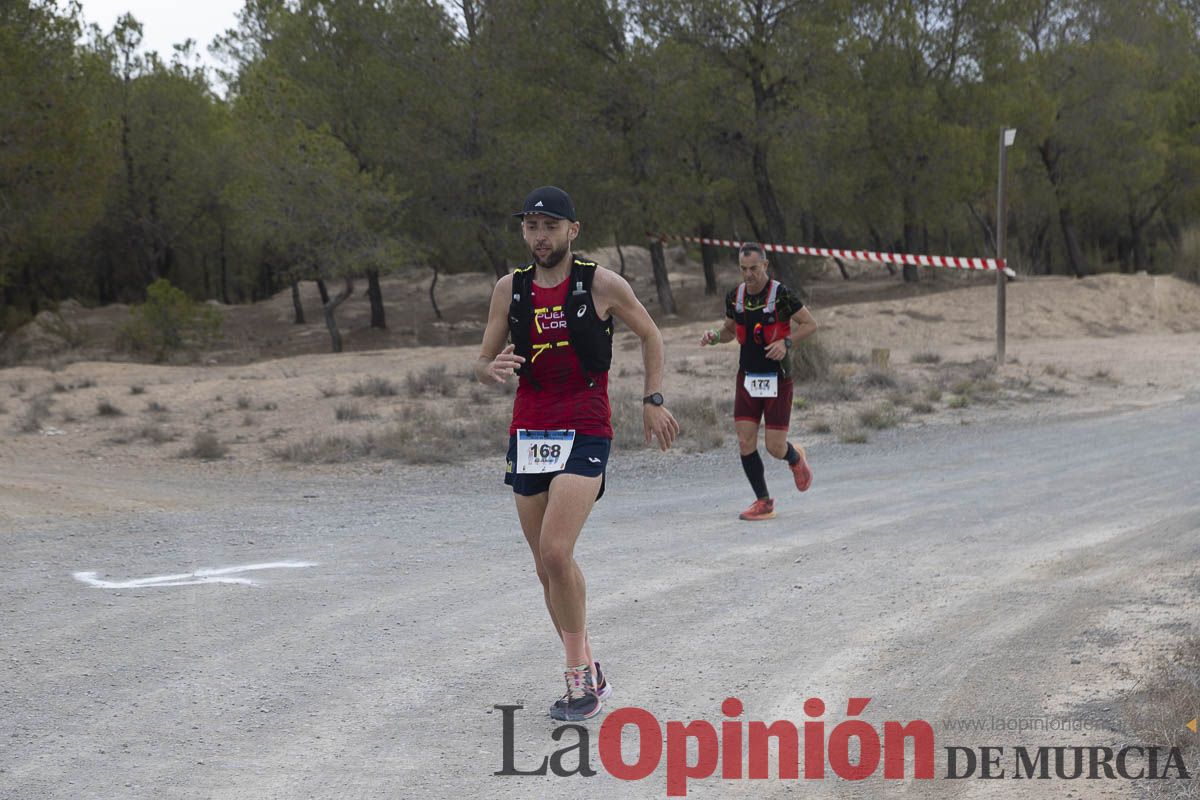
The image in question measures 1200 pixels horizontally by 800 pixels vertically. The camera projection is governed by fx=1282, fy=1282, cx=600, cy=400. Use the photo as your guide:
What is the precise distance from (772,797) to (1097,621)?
2900 millimetres

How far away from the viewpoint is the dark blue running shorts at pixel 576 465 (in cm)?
487

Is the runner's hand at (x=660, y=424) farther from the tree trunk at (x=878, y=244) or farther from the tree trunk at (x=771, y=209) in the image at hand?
the tree trunk at (x=878, y=244)

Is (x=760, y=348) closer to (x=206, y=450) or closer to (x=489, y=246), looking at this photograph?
(x=206, y=450)

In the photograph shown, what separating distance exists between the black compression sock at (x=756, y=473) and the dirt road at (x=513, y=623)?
0.93 feet

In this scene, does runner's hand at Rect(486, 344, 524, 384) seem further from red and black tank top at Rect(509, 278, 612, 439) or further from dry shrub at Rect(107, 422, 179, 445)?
dry shrub at Rect(107, 422, 179, 445)

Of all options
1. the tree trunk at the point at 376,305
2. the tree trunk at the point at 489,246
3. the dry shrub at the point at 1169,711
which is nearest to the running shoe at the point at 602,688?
the dry shrub at the point at 1169,711

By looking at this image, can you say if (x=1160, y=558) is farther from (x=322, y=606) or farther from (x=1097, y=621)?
(x=322, y=606)

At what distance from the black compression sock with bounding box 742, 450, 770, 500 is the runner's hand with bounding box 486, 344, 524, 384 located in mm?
4618

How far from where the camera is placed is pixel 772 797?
13.8ft

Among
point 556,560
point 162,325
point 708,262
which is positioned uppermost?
point 708,262

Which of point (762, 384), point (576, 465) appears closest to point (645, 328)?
point (576, 465)

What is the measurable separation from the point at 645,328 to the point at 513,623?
6.63 ft

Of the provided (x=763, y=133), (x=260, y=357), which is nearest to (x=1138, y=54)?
(x=763, y=133)

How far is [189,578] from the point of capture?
756cm
